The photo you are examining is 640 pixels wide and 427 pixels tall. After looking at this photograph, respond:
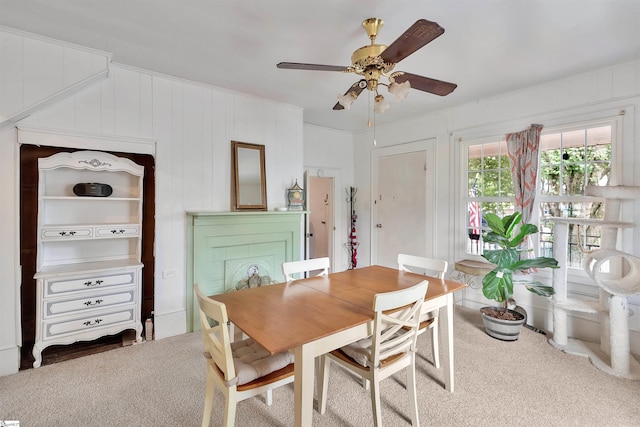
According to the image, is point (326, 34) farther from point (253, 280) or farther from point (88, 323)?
point (88, 323)

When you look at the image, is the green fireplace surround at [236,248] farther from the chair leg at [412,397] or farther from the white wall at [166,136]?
the chair leg at [412,397]

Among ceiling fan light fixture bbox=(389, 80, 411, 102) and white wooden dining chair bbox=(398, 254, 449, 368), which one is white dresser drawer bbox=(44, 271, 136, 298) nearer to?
white wooden dining chair bbox=(398, 254, 449, 368)

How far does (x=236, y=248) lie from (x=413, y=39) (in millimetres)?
2685

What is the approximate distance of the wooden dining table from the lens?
139 centimetres

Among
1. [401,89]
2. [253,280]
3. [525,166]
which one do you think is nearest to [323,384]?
[253,280]

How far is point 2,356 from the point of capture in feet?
7.60

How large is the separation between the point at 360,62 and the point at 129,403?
8.76ft

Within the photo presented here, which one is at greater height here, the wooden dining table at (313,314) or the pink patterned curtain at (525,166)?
the pink patterned curtain at (525,166)

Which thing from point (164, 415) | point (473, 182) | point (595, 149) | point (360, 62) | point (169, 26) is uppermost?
point (169, 26)

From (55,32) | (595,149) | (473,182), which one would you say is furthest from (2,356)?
(595,149)

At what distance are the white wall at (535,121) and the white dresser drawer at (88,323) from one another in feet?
12.1

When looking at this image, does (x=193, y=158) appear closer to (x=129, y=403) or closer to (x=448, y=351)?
(x=129, y=403)

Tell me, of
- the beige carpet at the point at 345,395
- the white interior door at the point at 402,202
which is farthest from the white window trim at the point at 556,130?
the beige carpet at the point at 345,395

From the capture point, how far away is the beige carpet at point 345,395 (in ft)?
6.12
